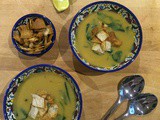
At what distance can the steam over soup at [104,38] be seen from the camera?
4.87ft

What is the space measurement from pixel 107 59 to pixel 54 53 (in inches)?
10.6

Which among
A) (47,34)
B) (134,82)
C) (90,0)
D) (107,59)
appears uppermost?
(90,0)

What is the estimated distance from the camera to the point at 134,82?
57.9 inches

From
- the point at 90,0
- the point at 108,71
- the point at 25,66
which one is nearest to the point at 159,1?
the point at 90,0

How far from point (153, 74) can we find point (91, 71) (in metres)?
0.31

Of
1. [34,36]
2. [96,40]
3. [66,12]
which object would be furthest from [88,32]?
[34,36]

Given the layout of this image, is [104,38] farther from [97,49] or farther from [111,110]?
[111,110]

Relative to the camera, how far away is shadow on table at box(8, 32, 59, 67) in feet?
4.90

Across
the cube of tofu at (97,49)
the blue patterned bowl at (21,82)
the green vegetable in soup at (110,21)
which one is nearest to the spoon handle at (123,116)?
the blue patterned bowl at (21,82)

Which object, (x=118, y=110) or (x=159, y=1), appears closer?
(x=118, y=110)

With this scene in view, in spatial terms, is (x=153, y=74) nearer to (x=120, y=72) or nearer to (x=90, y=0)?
(x=120, y=72)

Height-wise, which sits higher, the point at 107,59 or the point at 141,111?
the point at 107,59

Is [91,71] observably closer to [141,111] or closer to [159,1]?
[141,111]

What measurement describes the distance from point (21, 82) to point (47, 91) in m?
0.13
